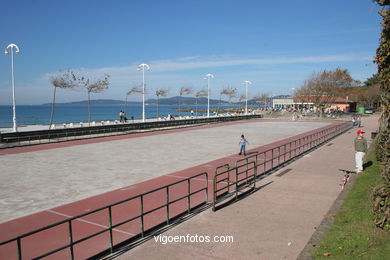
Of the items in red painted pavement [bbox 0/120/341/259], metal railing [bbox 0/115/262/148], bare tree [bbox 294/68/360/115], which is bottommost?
red painted pavement [bbox 0/120/341/259]

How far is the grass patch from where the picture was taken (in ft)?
18.6

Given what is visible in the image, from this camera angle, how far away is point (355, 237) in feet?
20.8

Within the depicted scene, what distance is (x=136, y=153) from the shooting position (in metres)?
18.2

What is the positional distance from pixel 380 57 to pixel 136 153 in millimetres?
13687

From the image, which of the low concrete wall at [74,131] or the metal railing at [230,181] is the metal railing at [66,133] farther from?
the metal railing at [230,181]

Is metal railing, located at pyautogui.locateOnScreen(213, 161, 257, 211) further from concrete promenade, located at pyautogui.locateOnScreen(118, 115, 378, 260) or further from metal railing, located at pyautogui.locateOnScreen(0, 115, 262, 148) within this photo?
metal railing, located at pyautogui.locateOnScreen(0, 115, 262, 148)

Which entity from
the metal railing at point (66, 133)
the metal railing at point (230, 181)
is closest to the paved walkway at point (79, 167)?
the metal railing at point (66, 133)

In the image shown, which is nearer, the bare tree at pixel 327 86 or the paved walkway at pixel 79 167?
the paved walkway at pixel 79 167

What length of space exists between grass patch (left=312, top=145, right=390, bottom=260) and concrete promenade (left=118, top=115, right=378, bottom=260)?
1.66 feet

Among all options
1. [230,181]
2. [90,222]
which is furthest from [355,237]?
[90,222]

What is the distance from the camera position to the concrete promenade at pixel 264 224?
617cm

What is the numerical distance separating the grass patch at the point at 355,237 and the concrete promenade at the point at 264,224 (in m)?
0.51

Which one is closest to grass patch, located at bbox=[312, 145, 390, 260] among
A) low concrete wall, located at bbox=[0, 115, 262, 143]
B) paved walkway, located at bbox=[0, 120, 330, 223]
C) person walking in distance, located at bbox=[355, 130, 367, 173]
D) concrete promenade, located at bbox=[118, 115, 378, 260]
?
concrete promenade, located at bbox=[118, 115, 378, 260]

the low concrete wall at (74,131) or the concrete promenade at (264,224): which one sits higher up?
the low concrete wall at (74,131)
